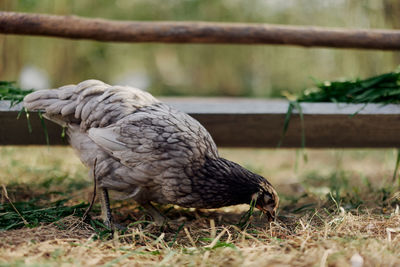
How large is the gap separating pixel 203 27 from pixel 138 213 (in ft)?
4.72

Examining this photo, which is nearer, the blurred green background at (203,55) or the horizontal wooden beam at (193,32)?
the horizontal wooden beam at (193,32)

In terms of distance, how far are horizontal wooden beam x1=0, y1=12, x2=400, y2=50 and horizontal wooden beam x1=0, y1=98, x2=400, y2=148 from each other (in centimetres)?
51

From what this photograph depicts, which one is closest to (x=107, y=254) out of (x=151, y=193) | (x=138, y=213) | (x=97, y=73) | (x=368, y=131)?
(x=151, y=193)

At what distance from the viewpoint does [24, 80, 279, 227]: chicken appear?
79.0 inches

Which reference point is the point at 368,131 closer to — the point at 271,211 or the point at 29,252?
the point at 271,211

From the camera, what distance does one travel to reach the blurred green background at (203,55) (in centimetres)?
425

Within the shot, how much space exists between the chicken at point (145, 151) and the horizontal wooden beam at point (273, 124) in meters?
0.36

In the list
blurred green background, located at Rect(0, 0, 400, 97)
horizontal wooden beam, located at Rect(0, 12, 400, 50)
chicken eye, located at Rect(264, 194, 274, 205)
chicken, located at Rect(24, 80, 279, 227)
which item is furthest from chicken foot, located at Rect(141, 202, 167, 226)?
blurred green background, located at Rect(0, 0, 400, 97)

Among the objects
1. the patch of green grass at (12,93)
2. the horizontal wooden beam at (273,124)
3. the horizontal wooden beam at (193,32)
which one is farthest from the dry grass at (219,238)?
the horizontal wooden beam at (193,32)

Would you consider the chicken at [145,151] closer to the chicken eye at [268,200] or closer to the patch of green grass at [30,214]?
the chicken eye at [268,200]

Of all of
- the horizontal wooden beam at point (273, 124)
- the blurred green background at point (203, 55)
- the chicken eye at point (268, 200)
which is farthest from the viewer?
the blurred green background at point (203, 55)

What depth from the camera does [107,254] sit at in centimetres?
167

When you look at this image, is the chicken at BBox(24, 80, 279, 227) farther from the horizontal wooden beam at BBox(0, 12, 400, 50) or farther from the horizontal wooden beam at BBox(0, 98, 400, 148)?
the horizontal wooden beam at BBox(0, 12, 400, 50)

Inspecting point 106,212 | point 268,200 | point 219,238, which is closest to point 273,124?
point 268,200
